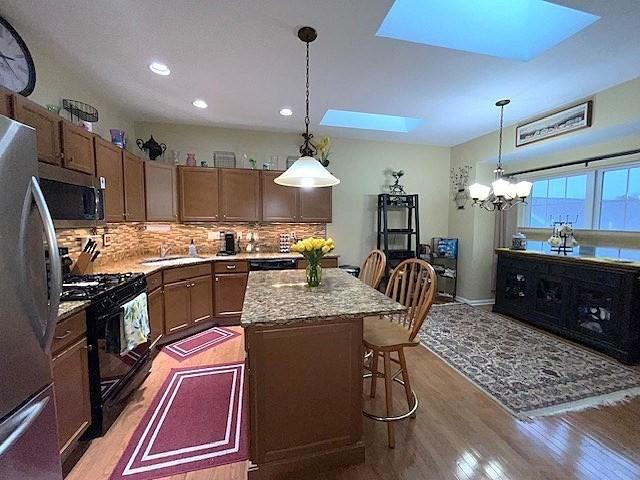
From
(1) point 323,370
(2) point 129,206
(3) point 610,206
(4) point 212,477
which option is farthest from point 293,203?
(3) point 610,206

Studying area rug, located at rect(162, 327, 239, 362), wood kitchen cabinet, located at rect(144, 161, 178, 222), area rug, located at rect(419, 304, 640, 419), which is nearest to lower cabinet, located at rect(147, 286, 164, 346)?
area rug, located at rect(162, 327, 239, 362)

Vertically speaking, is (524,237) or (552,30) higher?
(552,30)

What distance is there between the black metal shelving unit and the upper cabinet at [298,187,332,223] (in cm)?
93

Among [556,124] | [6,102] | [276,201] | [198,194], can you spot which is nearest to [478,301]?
[556,124]

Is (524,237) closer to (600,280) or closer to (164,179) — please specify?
(600,280)

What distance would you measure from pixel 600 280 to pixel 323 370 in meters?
3.27

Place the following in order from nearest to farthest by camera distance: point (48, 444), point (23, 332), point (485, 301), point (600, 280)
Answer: point (23, 332), point (48, 444), point (600, 280), point (485, 301)

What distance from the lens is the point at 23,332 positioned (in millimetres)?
995

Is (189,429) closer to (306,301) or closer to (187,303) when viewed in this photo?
(306,301)

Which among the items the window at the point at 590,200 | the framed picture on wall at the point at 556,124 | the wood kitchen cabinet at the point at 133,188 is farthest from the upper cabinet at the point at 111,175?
the window at the point at 590,200

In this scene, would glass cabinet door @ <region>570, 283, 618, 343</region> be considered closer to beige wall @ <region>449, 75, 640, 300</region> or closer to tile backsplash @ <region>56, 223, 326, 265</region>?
beige wall @ <region>449, 75, 640, 300</region>

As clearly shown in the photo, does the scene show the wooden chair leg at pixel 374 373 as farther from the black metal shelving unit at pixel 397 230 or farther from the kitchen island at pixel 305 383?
the black metal shelving unit at pixel 397 230

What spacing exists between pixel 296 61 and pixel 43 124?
1.84m

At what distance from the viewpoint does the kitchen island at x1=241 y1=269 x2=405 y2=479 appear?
5.04 ft
